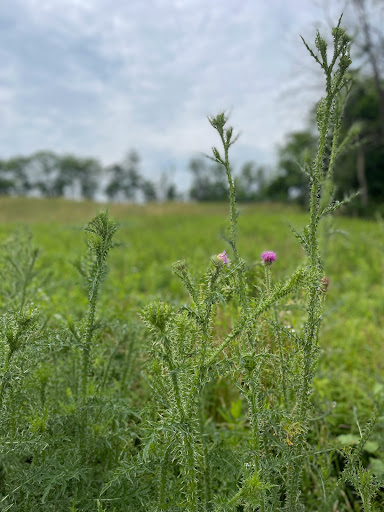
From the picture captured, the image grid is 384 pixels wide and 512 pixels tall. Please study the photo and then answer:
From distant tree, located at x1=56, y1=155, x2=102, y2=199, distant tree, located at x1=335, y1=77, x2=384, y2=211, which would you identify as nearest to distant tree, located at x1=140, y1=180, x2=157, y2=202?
distant tree, located at x1=56, y1=155, x2=102, y2=199

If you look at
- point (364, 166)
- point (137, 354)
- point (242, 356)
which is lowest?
point (137, 354)

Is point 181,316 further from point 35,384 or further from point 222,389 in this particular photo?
point 222,389

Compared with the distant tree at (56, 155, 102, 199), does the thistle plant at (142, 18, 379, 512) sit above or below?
below

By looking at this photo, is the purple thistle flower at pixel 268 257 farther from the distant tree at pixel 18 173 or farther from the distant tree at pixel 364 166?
the distant tree at pixel 18 173

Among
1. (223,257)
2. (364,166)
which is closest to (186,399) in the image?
(223,257)

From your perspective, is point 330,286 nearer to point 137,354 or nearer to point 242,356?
point 137,354

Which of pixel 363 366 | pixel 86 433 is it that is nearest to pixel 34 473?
pixel 86 433

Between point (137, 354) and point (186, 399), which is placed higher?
point (186, 399)

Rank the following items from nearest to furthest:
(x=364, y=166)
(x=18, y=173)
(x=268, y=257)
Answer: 1. (x=268, y=257)
2. (x=364, y=166)
3. (x=18, y=173)

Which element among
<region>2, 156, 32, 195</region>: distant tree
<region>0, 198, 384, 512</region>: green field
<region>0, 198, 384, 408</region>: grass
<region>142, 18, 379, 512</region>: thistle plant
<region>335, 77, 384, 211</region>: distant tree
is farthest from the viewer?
<region>2, 156, 32, 195</region>: distant tree

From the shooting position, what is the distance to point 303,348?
1.07 m

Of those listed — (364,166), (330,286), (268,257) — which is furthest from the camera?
(364,166)

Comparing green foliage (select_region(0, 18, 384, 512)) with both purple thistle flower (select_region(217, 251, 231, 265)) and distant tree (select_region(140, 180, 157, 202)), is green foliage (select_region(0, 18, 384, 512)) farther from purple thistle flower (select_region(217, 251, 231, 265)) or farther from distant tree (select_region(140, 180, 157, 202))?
distant tree (select_region(140, 180, 157, 202))

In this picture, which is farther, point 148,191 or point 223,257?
point 148,191
